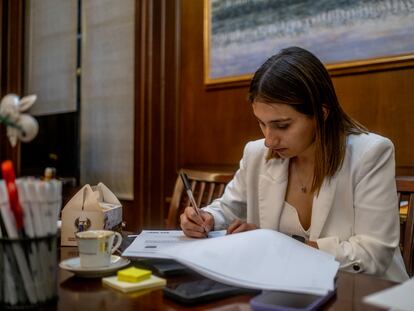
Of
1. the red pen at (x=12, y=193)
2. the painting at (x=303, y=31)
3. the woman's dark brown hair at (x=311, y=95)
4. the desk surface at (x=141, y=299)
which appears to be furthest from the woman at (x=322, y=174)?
the painting at (x=303, y=31)

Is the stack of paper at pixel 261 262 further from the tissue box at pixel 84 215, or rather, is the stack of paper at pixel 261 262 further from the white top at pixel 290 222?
the white top at pixel 290 222

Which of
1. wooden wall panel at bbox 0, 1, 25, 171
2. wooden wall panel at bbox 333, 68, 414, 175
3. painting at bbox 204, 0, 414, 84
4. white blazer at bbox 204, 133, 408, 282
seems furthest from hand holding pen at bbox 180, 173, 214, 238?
wooden wall panel at bbox 0, 1, 25, 171

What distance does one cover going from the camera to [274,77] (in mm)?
1326

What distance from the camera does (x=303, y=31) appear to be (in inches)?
88.6

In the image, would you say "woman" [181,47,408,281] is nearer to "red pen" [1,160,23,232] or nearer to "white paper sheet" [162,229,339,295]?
"white paper sheet" [162,229,339,295]

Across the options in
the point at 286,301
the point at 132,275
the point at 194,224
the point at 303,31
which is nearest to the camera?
the point at 286,301

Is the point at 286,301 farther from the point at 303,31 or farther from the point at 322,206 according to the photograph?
the point at 303,31

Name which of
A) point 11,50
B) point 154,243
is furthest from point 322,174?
point 11,50

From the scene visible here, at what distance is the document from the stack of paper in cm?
3

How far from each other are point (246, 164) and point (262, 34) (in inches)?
41.0

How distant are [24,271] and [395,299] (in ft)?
1.79

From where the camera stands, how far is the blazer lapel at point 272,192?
1.46 meters

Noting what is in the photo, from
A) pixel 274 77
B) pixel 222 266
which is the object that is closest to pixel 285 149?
pixel 274 77

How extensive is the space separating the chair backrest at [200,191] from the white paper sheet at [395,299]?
3.99 ft
